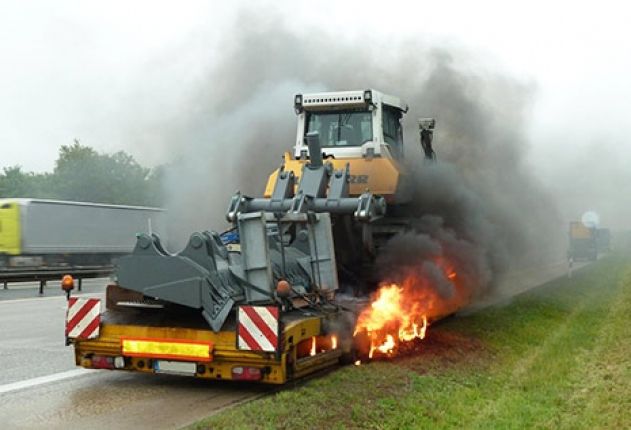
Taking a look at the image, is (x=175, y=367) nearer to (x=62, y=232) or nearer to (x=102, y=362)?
(x=102, y=362)

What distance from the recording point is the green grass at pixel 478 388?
671cm

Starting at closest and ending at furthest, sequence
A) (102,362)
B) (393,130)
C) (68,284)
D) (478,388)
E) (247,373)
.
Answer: (247,373) → (102,362) → (478,388) → (68,284) → (393,130)

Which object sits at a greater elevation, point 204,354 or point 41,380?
point 204,354

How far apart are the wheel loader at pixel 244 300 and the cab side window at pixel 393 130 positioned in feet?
6.39

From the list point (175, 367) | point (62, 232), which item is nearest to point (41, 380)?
point (175, 367)

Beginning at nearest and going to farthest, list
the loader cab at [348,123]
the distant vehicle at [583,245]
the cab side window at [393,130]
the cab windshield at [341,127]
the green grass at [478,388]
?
the green grass at [478,388], the loader cab at [348,123], the cab windshield at [341,127], the cab side window at [393,130], the distant vehicle at [583,245]

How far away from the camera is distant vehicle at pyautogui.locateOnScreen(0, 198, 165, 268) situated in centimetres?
3000

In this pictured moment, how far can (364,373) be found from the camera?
27.8ft

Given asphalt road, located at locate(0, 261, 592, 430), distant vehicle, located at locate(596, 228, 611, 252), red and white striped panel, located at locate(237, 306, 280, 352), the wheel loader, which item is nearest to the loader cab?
the wheel loader

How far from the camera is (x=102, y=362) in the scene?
26.4 ft

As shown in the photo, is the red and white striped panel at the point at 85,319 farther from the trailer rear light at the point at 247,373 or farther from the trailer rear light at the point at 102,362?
the trailer rear light at the point at 247,373

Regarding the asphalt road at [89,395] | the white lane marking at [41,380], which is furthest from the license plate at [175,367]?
the white lane marking at [41,380]

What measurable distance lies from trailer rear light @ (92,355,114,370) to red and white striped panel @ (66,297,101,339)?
0.82 ft

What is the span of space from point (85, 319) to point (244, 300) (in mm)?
1687
